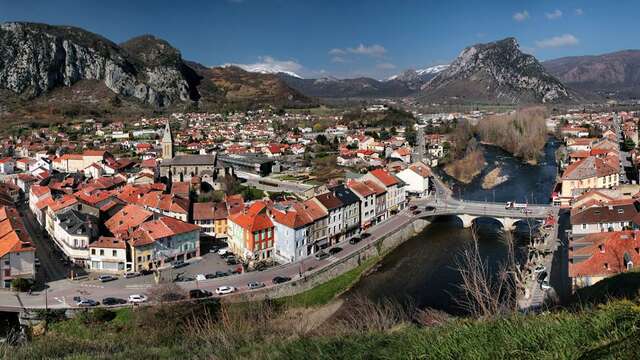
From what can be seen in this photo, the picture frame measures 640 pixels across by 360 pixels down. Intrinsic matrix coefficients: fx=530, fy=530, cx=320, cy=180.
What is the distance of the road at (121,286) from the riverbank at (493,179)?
18.8 metres

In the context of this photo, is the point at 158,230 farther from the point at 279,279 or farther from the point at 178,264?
the point at 279,279

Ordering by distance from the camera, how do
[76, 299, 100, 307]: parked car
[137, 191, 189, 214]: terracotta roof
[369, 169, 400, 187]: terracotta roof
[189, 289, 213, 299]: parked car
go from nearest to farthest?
[76, 299, 100, 307]: parked car
[189, 289, 213, 299]: parked car
[137, 191, 189, 214]: terracotta roof
[369, 169, 400, 187]: terracotta roof

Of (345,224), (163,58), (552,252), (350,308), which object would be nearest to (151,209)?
(345,224)

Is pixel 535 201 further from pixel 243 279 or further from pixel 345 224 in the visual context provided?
pixel 243 279

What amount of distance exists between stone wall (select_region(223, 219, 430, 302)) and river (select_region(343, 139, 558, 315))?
0.42 meters

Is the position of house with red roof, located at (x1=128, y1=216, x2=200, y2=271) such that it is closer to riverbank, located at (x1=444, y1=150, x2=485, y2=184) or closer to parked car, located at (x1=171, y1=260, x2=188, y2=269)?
parked car, located at (x1=171, y1=260, x2=188, y2=269)

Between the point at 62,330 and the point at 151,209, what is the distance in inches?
412

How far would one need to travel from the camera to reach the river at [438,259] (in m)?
18.0

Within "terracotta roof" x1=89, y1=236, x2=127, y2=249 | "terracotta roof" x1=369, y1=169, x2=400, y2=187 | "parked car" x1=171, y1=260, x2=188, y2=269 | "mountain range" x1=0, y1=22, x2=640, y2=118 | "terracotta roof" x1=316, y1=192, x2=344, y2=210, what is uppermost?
"mountain range" x1=0, y1=22, x2=640, y2=118

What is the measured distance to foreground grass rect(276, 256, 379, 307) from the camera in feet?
58.1

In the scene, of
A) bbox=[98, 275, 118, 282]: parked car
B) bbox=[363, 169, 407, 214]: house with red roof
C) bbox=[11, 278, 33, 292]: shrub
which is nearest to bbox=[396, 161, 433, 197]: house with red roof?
bbox=[363, 169, 407, 214]: house with red roof

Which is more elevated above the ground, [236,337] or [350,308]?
[236,337]

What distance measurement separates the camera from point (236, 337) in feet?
20.7

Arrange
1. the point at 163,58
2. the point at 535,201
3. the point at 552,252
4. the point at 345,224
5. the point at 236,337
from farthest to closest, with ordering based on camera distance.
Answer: the point at 163,58 < the point at 535,201 < the point at 345,224 < the point at 552,252 < the point at 236,337
